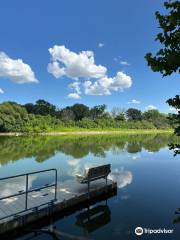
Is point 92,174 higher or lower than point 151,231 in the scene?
higher

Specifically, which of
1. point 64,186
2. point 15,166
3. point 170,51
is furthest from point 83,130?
point 170,51

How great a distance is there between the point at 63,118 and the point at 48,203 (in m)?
71.3

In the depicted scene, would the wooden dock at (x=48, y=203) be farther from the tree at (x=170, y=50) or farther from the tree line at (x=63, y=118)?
the tree line at (x=63, y=118)

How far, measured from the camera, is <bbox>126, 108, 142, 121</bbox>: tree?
109375mm

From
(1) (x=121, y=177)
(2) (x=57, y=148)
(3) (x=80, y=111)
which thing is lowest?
(1) (x=121, y=177)

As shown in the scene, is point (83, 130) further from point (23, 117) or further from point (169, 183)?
point (169, 183)

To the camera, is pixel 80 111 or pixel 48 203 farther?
pixel 80 111

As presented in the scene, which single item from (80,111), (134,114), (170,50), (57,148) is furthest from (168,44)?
(134,114)

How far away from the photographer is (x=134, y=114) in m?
109

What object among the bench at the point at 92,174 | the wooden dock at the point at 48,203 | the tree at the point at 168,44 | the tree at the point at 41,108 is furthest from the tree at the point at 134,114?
the tree at the point at 168,44

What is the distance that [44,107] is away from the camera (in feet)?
282

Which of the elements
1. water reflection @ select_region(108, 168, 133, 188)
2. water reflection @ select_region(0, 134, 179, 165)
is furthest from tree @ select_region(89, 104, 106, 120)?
water reflection @ select_region(108, 168, 133, 188)

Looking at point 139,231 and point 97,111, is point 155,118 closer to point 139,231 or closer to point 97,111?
point 97,111

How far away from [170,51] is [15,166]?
479 inches
